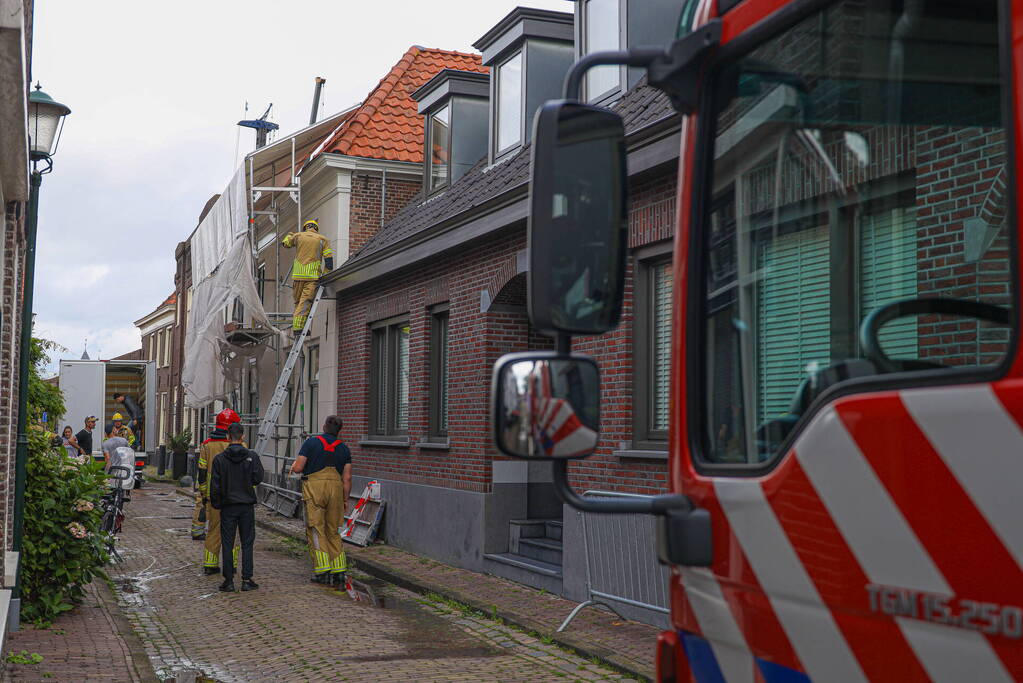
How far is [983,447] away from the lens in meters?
1.79

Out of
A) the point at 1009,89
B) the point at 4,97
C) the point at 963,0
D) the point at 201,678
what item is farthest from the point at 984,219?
the point at 201,678

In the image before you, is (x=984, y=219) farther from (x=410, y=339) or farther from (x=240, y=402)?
(x=240, y=402)

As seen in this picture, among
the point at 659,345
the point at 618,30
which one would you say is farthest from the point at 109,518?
the point at 618,30

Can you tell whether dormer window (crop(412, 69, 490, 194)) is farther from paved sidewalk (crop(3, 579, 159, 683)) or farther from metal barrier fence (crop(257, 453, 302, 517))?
paved sidewalk (crop(3, 579, 159, 683))

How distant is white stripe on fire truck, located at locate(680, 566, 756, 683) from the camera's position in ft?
7.69

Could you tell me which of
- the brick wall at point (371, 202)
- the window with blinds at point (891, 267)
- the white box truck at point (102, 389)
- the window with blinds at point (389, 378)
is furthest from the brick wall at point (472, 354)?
the white box truck at point (102, 389)

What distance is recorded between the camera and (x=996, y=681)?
1.75 meters

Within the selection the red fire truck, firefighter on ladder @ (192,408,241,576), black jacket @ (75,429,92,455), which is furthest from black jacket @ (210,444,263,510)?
black jacket @ (75,429,92,455)

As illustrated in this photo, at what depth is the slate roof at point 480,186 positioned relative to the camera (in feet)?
34.8

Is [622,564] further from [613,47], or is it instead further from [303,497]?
[613,47]

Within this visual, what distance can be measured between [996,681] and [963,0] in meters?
1.12

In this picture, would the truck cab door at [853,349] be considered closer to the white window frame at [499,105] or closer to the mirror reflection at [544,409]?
the mirror reflection at [544,409]

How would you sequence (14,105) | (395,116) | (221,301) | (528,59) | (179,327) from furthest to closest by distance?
(179,327)
(221,301)
(395,116)
(528,59)
(14,105)

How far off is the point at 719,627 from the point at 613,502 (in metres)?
0.34
